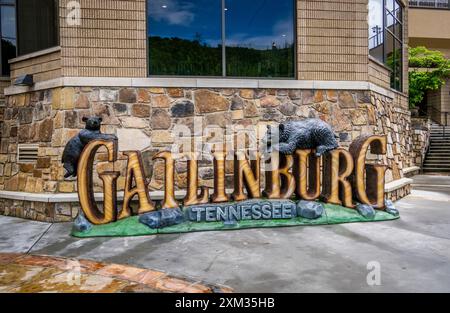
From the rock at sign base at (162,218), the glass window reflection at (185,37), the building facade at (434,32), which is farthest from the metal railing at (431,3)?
the rock at sign base at (162,218)

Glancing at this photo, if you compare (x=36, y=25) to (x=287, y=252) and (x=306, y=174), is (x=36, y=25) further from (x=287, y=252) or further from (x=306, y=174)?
(x=287, y=252)

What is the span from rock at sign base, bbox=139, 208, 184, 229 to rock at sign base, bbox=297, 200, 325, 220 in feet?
6.64

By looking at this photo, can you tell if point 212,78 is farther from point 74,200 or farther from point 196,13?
point 74,200

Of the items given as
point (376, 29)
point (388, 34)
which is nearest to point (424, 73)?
point (388, 34)

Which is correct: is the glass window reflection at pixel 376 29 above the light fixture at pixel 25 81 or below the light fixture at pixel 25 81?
above

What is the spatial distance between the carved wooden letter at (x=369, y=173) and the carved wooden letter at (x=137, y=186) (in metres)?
3.64

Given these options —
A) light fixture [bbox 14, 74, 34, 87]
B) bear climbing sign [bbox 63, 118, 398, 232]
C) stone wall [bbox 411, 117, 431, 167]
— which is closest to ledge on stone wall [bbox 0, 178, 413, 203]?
bear climbing sign [bbox 63, 118, 398, 232]

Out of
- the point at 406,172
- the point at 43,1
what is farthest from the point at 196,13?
the point at 406,172

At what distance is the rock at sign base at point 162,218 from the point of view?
18.9ft

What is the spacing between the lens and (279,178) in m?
6.38

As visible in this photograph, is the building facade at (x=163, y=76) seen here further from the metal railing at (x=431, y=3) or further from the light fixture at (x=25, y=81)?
the metal railing at (x=431, y=3)

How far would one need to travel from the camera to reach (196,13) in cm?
713

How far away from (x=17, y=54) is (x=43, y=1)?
1.33m
